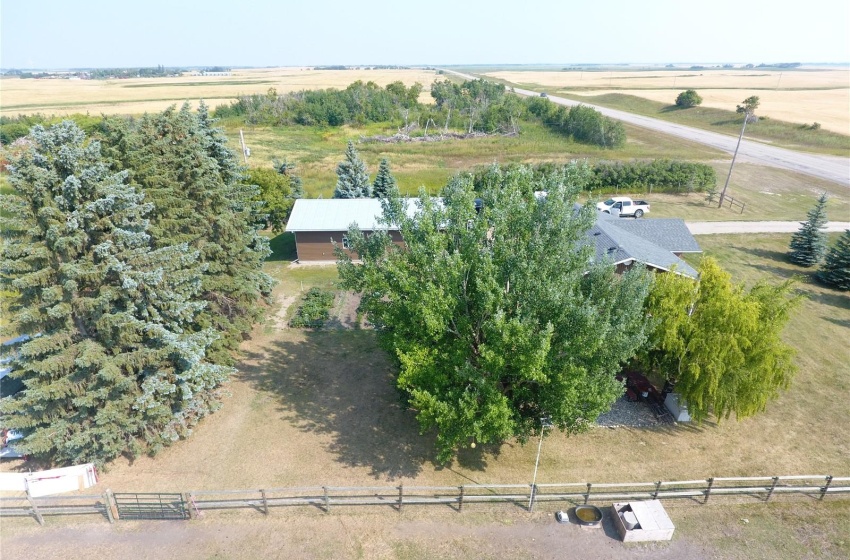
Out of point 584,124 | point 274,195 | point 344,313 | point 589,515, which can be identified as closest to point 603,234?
point 344,313

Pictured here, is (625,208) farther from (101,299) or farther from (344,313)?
(101,299)

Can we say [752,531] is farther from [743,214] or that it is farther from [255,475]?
[743,214]

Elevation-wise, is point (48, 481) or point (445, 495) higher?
point (48, 481)

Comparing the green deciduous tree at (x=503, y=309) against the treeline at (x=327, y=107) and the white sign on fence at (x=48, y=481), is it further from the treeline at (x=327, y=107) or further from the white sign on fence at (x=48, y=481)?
the treeline at (x=327, y=107)

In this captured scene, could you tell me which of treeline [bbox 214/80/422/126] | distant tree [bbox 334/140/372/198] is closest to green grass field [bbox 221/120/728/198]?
distant tree [bbox 334/140/372/198]

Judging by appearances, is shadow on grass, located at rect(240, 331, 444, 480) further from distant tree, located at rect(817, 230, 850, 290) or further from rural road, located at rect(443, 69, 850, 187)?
rural road, located at rect(443, 69, 850, 187)

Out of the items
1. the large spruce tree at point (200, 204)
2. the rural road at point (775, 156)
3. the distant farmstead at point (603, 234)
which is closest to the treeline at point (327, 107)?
the rural road at point (775, 156)
